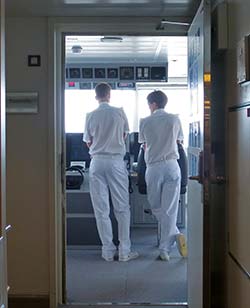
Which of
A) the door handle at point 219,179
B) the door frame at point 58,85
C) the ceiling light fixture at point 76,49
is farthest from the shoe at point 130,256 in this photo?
the ceiling light fixture at point 76,49

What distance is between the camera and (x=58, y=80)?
3.52 m

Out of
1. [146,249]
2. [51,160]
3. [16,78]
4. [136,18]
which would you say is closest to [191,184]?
[51,160]

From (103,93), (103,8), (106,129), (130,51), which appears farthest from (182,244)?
(130,51)

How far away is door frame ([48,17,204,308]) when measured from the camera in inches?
136

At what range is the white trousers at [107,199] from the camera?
479 centimetres

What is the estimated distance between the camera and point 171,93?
28.7 ft

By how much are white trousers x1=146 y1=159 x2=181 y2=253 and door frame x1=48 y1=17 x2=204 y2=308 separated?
1.47 metres

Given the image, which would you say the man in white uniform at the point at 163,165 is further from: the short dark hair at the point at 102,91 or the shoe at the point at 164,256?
the short dark hair at the point at 102,91

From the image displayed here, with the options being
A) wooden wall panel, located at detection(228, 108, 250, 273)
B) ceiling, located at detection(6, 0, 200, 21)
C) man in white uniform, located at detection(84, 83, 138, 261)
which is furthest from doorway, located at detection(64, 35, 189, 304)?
wooden wall panel, located at detection(228, 108, 250, 273)

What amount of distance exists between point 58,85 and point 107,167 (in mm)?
1422

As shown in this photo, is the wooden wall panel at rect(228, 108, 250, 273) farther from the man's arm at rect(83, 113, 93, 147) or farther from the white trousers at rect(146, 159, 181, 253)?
the man's arm at rect(83, 113, 93, 147)

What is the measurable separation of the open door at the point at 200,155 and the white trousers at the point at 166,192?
1535mm

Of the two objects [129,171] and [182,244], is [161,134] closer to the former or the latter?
[182,244]

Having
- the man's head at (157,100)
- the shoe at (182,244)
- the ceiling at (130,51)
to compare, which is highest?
the ceiling at (130,51)
